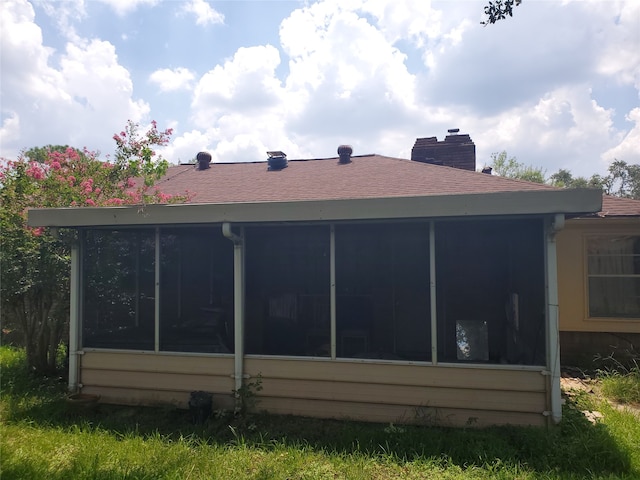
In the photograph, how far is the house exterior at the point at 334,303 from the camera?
4.11 metres

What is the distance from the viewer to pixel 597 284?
6754 mm

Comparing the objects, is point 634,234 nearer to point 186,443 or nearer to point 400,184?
point 400,184

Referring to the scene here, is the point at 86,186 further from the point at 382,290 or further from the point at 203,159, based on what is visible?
the point at 382,290

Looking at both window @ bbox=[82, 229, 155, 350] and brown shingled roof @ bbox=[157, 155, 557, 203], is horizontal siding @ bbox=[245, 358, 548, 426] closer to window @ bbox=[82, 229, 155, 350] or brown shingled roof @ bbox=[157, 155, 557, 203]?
window @ bbox=[82, 229, 155, 350]

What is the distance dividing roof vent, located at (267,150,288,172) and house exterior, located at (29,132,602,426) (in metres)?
4.39

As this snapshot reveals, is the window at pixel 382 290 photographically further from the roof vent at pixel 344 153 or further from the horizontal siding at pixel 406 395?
the roof vent at pixel 344 153

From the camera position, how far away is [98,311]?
5.11m

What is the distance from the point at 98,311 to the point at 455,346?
426 centimetres

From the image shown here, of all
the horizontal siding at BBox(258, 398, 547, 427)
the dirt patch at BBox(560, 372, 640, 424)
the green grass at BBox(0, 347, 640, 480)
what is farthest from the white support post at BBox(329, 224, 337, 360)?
the dirt patch at BBox(560, 372, 640, 424)

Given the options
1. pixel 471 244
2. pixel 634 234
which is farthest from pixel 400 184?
pixel 634 234

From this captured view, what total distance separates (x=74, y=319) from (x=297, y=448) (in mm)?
3245

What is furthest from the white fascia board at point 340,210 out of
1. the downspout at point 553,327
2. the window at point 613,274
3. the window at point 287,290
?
the window at point 613,274

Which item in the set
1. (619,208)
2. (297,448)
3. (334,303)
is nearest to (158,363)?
(297,448)

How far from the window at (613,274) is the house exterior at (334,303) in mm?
2983
